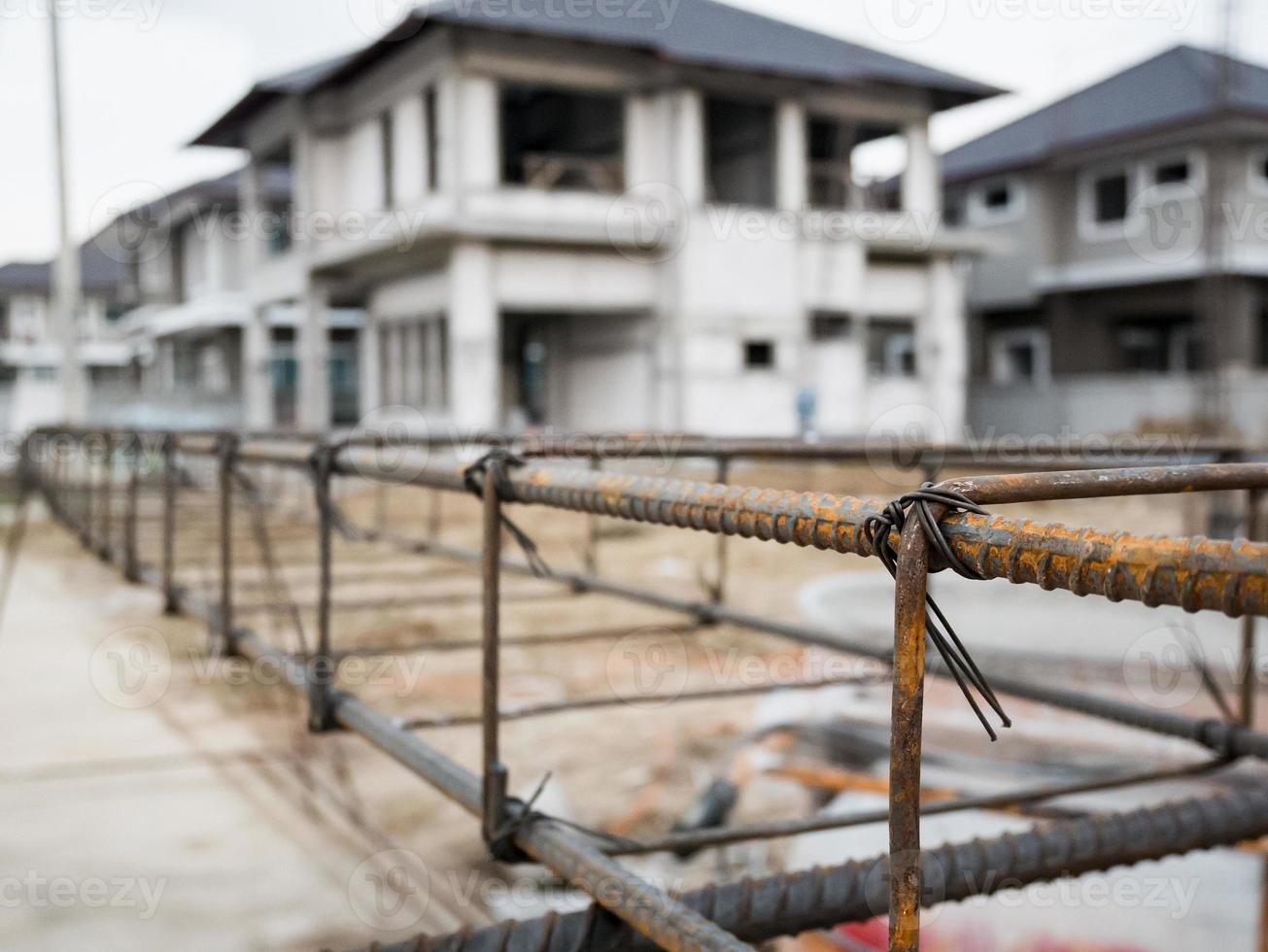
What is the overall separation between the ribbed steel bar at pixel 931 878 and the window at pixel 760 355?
53.2 ft

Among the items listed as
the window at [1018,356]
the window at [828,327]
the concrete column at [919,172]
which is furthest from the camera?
the window at [1018,356]

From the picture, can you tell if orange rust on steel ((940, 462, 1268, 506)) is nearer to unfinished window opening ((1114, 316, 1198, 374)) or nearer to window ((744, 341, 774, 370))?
window ((744, 341, 774, 370))

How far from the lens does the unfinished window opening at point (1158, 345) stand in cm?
2533

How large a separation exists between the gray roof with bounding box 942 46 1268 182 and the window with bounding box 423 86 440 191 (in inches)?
522

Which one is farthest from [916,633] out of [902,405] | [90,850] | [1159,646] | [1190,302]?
[1190,302]

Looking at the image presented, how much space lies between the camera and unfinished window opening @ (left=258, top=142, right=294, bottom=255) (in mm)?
22562

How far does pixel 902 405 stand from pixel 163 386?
22.9 meters

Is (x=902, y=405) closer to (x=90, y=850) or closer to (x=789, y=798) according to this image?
(x=789, y=798)

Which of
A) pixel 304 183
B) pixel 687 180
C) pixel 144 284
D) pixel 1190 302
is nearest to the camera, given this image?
pixel 687 180

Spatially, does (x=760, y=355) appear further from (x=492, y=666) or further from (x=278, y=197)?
(x=278, y=197)

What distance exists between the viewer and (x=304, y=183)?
19.9 m

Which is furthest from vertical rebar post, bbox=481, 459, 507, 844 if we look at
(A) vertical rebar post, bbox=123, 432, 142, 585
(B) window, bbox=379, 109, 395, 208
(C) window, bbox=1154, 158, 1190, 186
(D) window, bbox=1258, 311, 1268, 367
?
(D) window, bbox=1258, 311, 1268, 367

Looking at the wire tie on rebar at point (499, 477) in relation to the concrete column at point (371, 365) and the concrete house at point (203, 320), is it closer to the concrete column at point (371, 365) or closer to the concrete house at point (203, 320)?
the concrete column at point (371, 365)

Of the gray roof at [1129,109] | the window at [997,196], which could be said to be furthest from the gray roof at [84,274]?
the window at [997,196]
